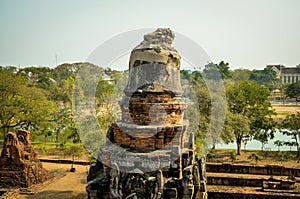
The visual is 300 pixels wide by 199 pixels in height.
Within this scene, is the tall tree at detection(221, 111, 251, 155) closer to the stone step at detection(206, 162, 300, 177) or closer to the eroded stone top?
the stone step at detection(206, 162, 300, 177)

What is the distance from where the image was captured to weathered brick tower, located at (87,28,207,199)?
7.75m

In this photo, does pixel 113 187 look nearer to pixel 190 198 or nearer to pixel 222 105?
pixel 190 198

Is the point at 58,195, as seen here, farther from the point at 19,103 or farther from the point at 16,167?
the point at 19,103

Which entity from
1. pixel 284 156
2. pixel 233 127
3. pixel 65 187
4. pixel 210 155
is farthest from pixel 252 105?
pixel 65 187

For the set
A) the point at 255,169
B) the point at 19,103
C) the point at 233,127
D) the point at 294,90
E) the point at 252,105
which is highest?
the point at 294,90

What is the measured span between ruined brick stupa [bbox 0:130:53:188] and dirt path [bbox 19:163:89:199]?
0.90 meters

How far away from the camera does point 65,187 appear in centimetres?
1536

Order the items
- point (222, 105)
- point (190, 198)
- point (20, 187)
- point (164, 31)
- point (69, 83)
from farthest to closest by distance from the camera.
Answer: point (69, 83), point (222, 105), point (20, 187), point (164, 31), point (190, 198)

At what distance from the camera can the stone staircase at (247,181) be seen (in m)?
13.1

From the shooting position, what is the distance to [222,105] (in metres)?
23.2

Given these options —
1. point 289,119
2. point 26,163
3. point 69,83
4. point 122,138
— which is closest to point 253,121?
point 289,119

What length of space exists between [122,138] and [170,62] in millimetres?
2494

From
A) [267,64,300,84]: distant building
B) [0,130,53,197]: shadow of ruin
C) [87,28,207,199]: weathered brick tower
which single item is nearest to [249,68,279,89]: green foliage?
[267,64,300,84]: distant building

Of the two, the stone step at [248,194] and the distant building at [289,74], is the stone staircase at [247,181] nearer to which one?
the stone step at [248,194]
